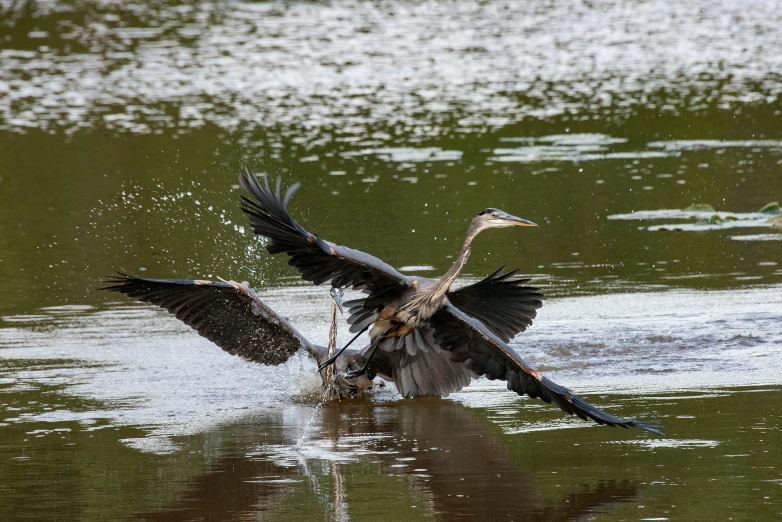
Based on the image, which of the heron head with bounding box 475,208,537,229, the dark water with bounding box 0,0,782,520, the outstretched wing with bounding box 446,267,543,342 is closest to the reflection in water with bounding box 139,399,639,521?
the dark water with bounding box 0,0,782,520

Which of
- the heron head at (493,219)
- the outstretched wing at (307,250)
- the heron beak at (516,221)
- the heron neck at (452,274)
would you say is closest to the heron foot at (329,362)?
the outstretched wing at (307,250)

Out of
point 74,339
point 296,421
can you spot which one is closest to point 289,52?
point 74,339

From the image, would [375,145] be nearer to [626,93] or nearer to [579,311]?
[626,93]

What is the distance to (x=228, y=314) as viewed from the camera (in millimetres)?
9875

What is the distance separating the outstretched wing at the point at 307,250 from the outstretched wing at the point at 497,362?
43 cm

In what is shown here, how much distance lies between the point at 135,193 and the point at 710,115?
9735 mm

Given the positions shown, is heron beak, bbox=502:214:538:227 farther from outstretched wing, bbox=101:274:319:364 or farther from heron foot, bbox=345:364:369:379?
outstretched wing, bbox=101:274:319:364

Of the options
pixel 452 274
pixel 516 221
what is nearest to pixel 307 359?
pixel 452 274

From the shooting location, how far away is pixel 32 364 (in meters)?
10.5

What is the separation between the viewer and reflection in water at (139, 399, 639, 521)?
693 cm

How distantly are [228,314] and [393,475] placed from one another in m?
2.72

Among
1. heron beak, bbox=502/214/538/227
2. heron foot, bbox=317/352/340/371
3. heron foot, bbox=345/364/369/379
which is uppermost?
heron beak, bbox=502/214/538/227

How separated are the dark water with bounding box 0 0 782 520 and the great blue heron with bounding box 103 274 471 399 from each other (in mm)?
207

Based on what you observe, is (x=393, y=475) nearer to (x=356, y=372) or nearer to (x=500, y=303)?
(x=356, y=372)
